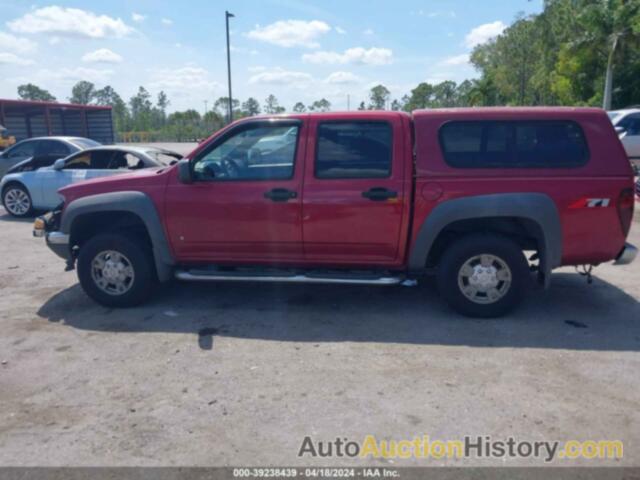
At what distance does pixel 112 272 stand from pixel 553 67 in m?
40.1

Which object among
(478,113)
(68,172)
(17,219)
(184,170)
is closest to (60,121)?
(17,219)

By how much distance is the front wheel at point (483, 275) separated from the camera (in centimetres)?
487

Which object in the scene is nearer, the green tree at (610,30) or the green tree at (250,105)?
the green tree at (610,30)

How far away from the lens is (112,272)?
5453 millimetres

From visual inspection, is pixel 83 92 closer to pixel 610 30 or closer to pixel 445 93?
pixel 445 93

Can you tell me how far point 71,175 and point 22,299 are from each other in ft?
15.8

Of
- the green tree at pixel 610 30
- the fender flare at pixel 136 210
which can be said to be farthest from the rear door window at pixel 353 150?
the green tree at pixel 610 30

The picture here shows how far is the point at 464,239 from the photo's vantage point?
4.96 m

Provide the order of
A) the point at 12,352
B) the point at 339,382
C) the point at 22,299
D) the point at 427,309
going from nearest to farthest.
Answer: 1. the point at 339,382
2. the point at 12,352
3. the point at 427,309
4. the point at 22,299

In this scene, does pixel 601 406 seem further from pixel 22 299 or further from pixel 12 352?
pixel 22 299

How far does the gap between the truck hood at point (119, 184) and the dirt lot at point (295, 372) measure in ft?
3.83

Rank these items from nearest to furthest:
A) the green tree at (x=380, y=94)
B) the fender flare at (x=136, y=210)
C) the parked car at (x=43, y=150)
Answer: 1. the fender flare at (x=136, y=210)
2. the parked car at (x=43, y=150)
3. the green tree at (x=380, y=94)

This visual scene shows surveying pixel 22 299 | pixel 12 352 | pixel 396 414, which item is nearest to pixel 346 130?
pixel 396 414

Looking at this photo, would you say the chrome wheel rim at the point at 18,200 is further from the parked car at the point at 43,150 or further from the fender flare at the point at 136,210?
the fender flare at the point at 136,210
